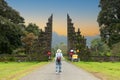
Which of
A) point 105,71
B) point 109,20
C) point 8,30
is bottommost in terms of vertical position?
point 105,71

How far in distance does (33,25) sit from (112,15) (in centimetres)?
7465

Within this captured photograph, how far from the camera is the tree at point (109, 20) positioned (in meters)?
94.9

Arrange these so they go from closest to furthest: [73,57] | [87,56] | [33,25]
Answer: [73,57], [87,56], [33,25]

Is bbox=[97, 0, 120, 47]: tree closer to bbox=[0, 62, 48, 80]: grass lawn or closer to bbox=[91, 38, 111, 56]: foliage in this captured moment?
bbox=[91, 38, 111, 56]: foliage

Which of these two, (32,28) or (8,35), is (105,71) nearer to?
(8,35)

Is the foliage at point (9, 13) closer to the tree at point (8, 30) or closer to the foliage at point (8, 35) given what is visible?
the tree at point (8, 30)

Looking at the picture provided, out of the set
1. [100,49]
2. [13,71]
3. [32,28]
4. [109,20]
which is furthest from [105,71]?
[32,28]

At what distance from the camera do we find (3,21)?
3241 inches

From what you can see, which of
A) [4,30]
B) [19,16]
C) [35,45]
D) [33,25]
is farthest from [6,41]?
[33,25]

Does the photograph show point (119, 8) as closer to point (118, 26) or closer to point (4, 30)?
point (118, 26)

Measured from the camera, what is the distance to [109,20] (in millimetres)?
96875

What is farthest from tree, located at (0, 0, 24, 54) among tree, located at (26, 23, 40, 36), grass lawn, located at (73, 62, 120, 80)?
tree, located at (26, 23, 40, 36)

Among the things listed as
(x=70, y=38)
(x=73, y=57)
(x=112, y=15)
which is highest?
(x=112, y=15)

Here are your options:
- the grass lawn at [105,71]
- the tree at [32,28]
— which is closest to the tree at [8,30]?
the grass lawn at [105,71]
